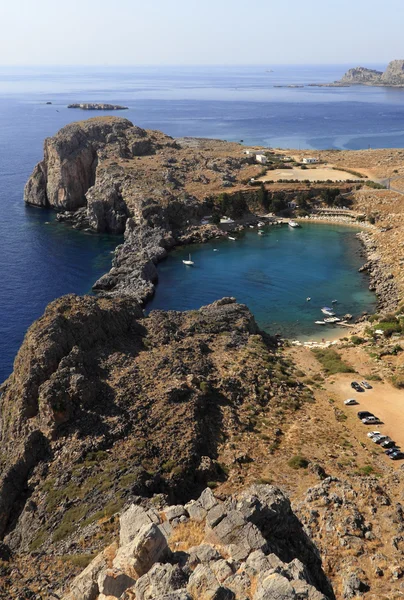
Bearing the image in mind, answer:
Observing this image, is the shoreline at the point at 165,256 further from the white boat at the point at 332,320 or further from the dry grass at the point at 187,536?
the dry grass at the point at 187,536

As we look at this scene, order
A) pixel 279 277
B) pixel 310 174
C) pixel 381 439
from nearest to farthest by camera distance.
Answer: pixel 381 439 → pixel 279 277 → pixel 310 174

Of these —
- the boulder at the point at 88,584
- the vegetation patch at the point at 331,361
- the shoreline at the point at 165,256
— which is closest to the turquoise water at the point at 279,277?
the shoreline at the point at 165,256

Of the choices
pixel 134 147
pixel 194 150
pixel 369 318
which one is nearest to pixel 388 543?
pixel 369 318

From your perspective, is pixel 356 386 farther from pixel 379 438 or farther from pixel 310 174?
pixel 310 174

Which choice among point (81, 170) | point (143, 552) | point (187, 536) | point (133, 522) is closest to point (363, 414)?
point (187, 536)

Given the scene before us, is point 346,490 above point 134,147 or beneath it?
beneath

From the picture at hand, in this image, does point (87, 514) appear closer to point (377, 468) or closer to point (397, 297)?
point (377, 468)
